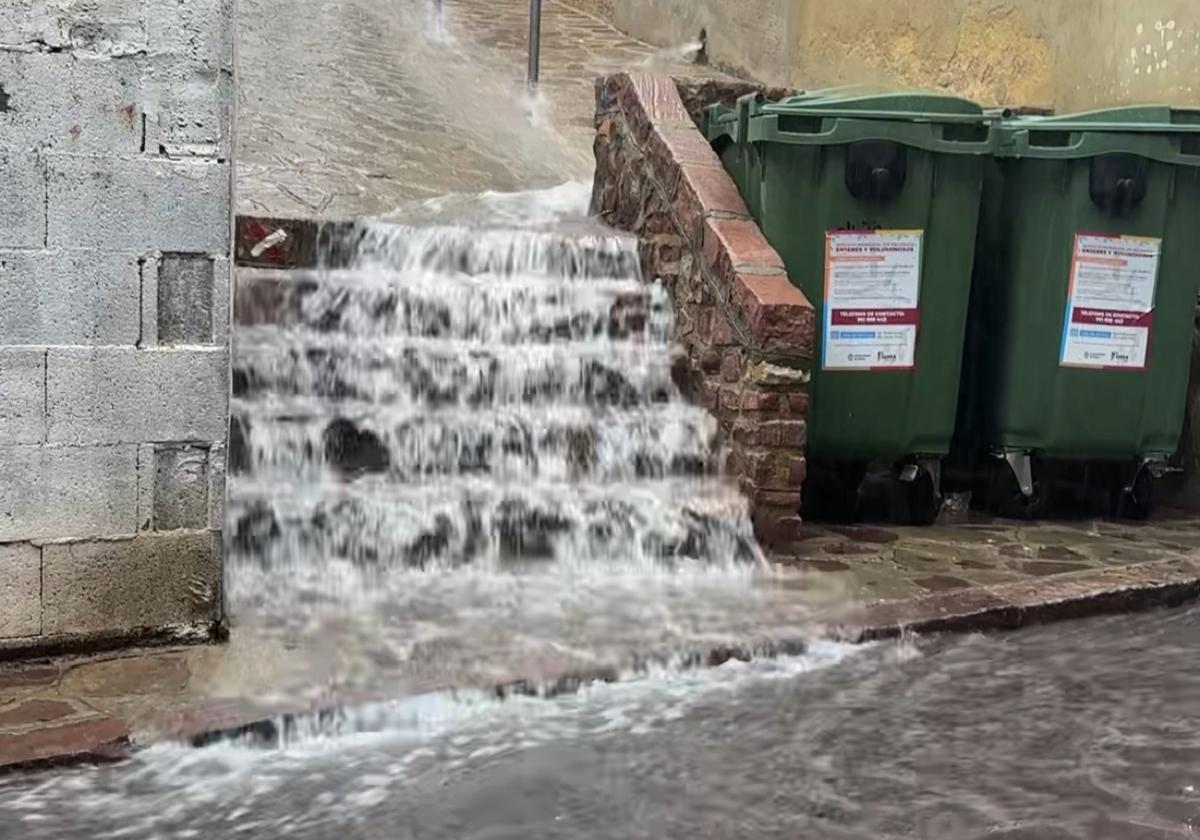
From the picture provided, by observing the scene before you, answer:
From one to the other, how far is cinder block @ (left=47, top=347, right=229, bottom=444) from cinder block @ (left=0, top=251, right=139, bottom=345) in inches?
1.9

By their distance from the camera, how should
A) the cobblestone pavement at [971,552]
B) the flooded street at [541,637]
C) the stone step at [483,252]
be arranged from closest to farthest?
1. the flooded street at [541,637]
2. the cobblestone pavement at [971,552]
3. the stone step at [483,252]

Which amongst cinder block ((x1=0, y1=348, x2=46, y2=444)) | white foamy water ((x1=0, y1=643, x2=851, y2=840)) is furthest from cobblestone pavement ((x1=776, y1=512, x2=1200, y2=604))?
cinder block ((x1=0, y1=348, x2=46, y2=444))

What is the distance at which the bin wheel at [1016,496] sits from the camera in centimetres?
539

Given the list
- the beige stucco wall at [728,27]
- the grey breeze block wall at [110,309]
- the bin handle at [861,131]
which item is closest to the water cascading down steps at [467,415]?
the grey breeze block wall at [110,309]

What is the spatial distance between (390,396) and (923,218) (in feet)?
7.39

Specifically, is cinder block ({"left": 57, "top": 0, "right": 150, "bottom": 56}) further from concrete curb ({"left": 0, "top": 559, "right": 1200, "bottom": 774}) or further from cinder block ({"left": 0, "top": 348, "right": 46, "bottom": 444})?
concrete curb ({"left": 0, "top": 559, "right": 1200, "bottom": 774})

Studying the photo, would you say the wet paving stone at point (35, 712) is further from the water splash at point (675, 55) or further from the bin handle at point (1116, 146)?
Result: the water splash at point (675, 55)

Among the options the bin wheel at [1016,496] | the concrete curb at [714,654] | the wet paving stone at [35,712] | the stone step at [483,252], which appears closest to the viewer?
the concrete curb at [714,654]

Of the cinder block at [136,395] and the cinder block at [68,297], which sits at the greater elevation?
the cinder block at [68,297]

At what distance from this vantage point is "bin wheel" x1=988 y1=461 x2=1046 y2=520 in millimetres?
5391

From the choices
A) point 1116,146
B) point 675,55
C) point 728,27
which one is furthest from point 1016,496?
point 675,55

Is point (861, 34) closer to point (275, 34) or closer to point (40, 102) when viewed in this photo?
point (275, 34)

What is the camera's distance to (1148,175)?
5012mm

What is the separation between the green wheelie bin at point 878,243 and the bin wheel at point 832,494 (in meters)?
0.12
